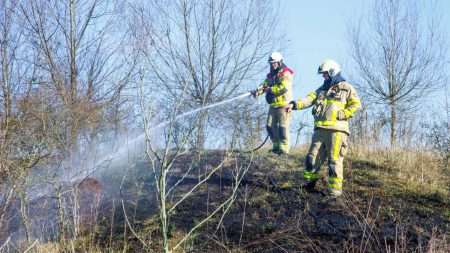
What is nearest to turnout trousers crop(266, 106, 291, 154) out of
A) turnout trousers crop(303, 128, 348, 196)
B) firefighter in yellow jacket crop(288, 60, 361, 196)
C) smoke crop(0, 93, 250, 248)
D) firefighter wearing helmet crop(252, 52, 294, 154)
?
firefighter wearing helmet crop(252, 52, 294, 154)

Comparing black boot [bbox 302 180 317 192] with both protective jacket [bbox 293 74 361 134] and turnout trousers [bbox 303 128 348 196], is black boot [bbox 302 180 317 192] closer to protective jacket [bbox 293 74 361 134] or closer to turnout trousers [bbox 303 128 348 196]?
turnout trousers [bbox 303 128 348 196]

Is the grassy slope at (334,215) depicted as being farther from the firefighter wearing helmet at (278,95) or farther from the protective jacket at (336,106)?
the protective jacket at (336,106)

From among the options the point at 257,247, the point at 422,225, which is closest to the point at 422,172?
the point at 422,225

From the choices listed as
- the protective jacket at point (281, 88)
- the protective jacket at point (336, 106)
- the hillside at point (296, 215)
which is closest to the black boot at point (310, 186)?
the hillside at point (296, 215)

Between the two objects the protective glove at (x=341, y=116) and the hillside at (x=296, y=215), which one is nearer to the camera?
the hillside at (x=296, y=215)

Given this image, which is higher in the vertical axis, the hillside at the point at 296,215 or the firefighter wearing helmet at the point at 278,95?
the firefighter wearing helmet at the point at 278,95

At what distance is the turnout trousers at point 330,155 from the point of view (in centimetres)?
690

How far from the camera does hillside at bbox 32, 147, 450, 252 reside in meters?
5.71

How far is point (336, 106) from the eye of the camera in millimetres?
7082

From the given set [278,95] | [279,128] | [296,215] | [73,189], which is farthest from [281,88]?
[73,189]

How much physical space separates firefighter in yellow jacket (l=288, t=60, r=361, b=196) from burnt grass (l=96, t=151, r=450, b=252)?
30 cm

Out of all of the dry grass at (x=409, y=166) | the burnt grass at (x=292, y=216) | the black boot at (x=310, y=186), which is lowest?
the burnt grass at (x=292, y=216)

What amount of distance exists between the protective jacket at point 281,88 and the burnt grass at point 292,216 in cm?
117

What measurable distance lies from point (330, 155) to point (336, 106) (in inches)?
26.8
